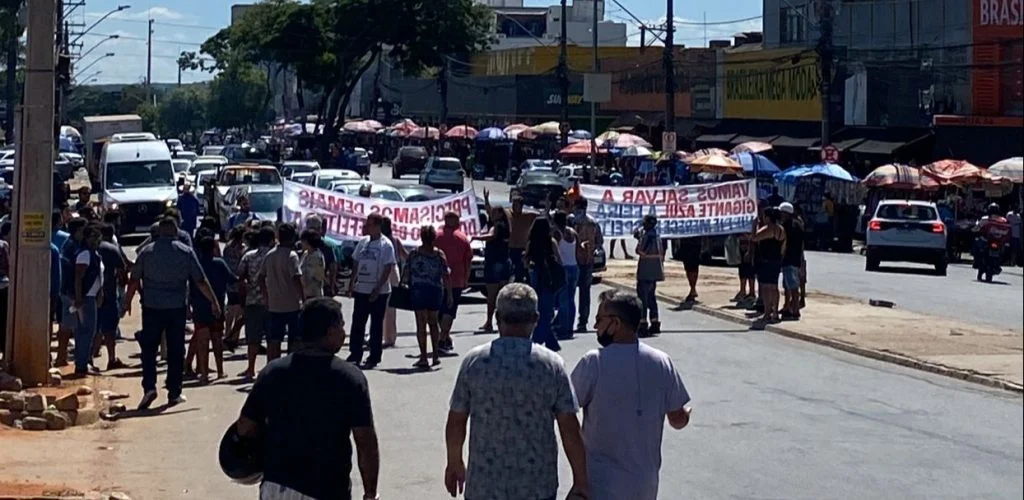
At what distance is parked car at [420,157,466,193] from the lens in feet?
206

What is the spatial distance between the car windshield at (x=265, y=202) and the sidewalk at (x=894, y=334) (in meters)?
11.0

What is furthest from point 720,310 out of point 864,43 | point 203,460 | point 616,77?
point 616,77

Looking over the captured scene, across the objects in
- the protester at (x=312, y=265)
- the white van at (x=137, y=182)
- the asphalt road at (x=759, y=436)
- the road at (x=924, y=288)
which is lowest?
the asphalt road at (x=759, y=436)

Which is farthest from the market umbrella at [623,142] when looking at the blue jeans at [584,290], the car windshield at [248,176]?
the blue jeans at [584,290]

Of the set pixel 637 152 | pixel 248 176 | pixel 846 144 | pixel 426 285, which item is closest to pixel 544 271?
pixel 426 285

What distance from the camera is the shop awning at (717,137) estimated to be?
6186cm

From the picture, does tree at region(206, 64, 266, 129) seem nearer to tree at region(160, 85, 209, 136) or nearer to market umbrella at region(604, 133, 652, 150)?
tree at region(160, 85, 209, 136)

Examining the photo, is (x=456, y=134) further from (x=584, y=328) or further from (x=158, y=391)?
(x=158, y=391)

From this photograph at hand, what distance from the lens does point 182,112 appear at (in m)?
158

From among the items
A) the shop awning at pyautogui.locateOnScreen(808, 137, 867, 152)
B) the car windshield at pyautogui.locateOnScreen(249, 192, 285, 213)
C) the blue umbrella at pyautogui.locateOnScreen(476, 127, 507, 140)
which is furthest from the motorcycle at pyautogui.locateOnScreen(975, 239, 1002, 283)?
the blue umbrella at pyautogui.locateOnScreen(476, 127, 507, 140)

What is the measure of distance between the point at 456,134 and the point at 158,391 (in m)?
68.9

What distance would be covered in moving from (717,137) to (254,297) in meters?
48.0

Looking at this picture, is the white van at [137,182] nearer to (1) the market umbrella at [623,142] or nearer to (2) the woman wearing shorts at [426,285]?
(1) the market umbrella at [623,142]

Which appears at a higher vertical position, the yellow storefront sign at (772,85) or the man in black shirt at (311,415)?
the yellow storefront sign at (772,85)
